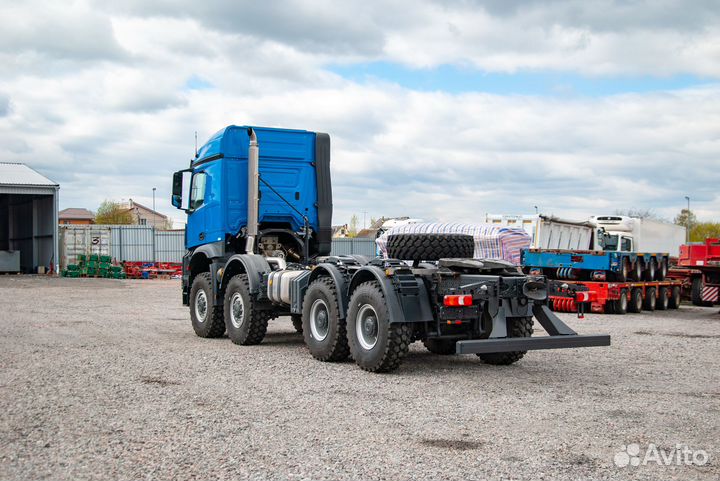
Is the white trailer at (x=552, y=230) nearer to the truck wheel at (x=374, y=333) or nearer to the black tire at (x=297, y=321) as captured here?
the black tire at (x=297, y=321)

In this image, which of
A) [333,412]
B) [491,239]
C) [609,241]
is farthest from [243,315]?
[609,241]

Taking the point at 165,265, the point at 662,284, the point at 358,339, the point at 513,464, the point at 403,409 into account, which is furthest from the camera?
the point at 165,265

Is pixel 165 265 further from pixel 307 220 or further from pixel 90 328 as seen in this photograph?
pixel 307 220

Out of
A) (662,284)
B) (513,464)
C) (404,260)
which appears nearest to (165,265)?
(662,284)

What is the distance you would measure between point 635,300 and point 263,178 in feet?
43.2

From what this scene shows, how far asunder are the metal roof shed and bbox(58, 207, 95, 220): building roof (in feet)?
253

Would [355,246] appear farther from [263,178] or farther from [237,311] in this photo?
[237,311]

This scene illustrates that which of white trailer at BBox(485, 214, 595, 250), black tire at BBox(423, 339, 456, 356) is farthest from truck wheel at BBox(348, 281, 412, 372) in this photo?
white trailer at BBox(485, 214, 595, 250)

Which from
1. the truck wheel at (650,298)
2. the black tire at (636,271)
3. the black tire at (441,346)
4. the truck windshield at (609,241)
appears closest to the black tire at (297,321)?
the black tire at (441,346)

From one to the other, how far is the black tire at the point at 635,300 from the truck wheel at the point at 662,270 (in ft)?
7.40

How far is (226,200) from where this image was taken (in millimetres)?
13422

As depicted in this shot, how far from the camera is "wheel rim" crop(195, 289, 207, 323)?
14.2m

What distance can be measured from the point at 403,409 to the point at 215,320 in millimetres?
6688

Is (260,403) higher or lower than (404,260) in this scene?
lower
